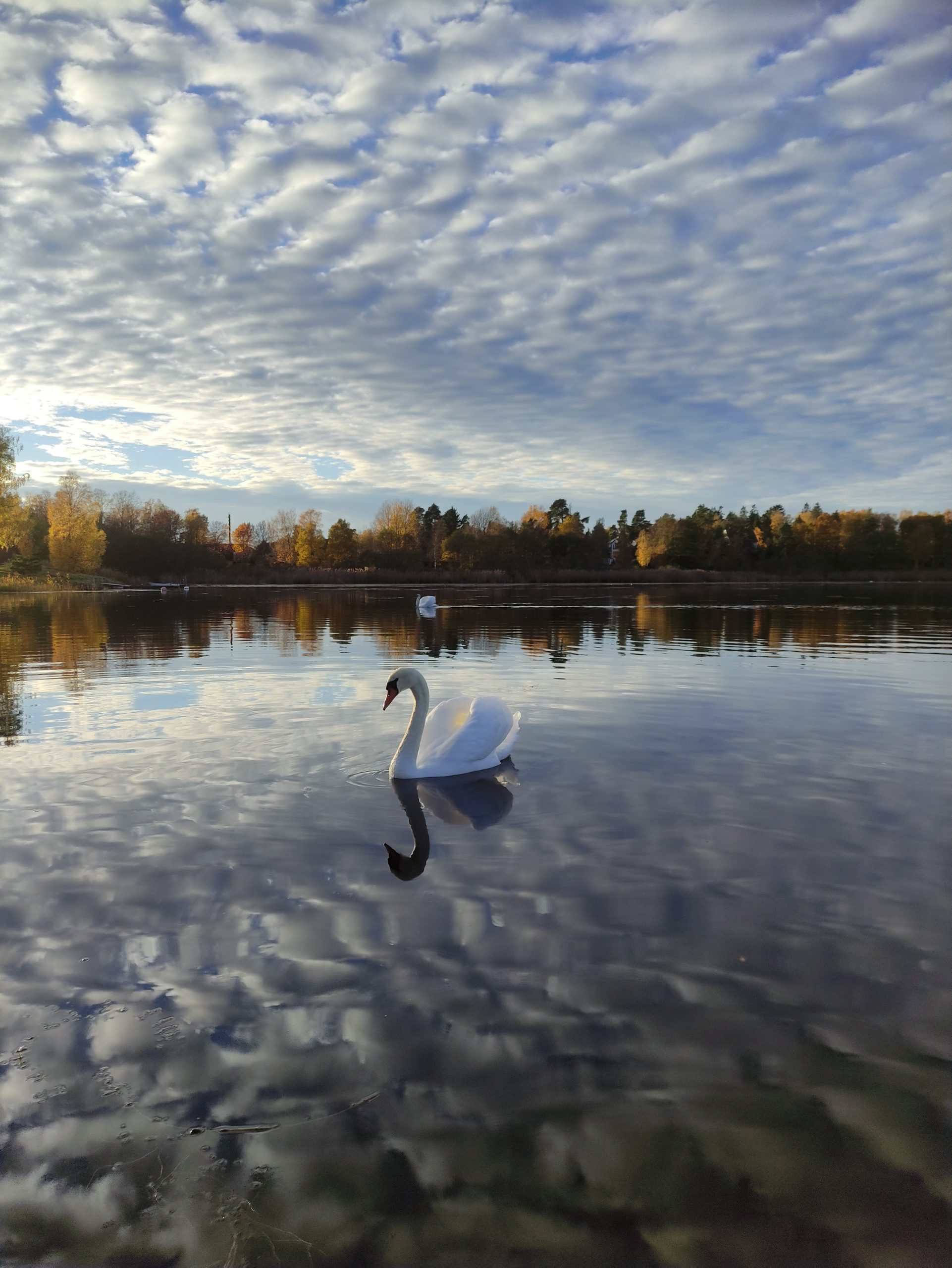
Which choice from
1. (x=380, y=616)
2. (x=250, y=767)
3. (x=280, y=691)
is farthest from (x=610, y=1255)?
(x=380, y=616)

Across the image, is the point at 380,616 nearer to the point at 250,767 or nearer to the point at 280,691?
the point at 280,691

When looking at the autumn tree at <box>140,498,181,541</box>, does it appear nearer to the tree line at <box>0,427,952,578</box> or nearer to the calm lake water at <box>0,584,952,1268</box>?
the tree line at <box>0,427,952,578</box>

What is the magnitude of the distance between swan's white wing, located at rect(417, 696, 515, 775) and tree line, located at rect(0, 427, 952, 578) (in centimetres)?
10754

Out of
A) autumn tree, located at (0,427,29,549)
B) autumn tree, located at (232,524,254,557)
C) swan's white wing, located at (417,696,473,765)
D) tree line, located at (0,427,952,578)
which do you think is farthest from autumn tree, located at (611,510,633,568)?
swan's white wing, located at (417,696,473,765)

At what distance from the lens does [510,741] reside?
10156 mm

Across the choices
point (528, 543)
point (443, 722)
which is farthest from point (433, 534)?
point (443, 722)

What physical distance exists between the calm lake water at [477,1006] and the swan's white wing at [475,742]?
0.28m

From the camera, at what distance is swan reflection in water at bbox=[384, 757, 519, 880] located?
6660 mm

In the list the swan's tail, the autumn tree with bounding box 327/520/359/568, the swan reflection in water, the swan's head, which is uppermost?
the autumn tree with bounding box 327/520/359/568

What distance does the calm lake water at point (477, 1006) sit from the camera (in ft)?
9.95

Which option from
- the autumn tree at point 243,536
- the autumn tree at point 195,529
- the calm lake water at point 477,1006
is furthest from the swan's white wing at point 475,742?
the autumn tree at point 243,536

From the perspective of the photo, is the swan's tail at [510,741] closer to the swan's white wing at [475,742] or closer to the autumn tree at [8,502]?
the swan's white wing at [475,742]

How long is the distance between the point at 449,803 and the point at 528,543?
143 m

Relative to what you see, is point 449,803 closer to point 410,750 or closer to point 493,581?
point 410,750
